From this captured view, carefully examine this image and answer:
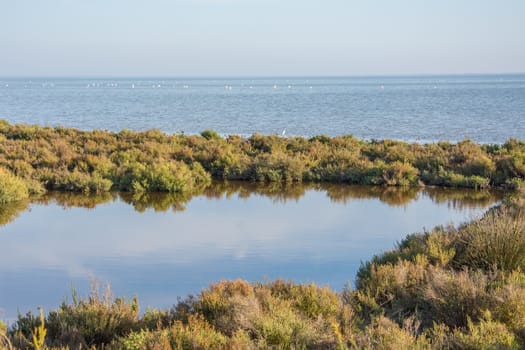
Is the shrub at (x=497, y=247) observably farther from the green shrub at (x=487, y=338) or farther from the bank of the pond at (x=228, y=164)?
the bank of the pond at (x=228, y=164)

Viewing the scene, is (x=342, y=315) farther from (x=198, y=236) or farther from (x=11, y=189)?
(x=11, y=189)

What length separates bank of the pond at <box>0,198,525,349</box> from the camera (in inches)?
215

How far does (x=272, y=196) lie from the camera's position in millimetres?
16281

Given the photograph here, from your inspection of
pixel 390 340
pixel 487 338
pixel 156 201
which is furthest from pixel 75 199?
pixel 487 338

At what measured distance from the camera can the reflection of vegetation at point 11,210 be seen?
1330cm

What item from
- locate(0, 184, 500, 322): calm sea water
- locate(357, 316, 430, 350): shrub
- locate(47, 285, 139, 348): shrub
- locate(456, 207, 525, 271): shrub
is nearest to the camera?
locate(357, 316, 430, 350): shrub

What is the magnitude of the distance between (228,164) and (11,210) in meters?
7.38

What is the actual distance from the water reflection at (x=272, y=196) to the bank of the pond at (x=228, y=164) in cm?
53

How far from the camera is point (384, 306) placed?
7359mm

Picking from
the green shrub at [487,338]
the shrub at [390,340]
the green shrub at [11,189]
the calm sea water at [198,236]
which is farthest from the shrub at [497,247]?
the green shrub at [11,189]

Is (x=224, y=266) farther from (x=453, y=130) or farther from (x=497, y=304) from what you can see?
(x=453, y=130)

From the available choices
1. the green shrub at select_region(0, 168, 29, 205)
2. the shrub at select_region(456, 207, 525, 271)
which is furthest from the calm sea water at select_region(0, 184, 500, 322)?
the shrub at select_region(456, 207, 525, 271)

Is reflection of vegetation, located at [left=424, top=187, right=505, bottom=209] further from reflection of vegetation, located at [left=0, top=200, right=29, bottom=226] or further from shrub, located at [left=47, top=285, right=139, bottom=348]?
shrub, located at [left=47, top=285, right=139, bottom=348]

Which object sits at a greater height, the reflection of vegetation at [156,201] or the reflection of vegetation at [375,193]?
the reflection of vegetation at [156,201]
